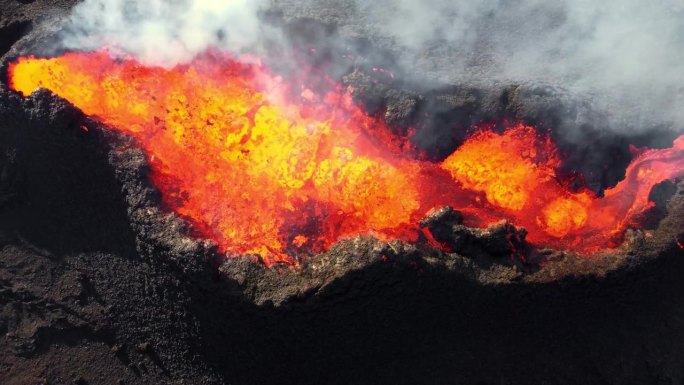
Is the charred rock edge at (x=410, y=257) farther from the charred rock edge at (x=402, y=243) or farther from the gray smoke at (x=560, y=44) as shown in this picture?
the gray smoke at (x=560, y=44)

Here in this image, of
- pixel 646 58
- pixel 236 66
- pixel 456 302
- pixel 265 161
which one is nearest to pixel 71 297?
pixel 265 161

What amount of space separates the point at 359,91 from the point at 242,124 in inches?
67.5

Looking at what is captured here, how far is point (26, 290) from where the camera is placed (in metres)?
6.71

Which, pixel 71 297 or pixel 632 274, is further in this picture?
pixel 71 297

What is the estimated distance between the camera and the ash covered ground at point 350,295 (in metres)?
4.89

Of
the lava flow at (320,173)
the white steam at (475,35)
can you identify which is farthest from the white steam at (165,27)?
the lava flow at (320,173)

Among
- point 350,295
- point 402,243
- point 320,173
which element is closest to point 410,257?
point 402,243

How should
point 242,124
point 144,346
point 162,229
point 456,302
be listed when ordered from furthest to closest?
point 242,124, point 144,346, point 162,229, point 456,302

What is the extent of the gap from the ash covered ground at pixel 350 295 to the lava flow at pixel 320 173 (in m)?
0.28

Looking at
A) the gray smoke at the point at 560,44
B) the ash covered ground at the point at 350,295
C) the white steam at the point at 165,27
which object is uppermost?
the white steam at the point at 165,27

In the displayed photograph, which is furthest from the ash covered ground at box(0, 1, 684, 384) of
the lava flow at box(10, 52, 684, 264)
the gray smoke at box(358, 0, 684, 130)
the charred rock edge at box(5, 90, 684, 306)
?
the gray smoke at box(358, 0, 684, 130)

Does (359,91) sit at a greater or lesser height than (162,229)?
greater

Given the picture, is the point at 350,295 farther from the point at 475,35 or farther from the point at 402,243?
the point at 475,35

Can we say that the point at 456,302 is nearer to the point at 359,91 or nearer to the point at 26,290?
the point at 359,91
